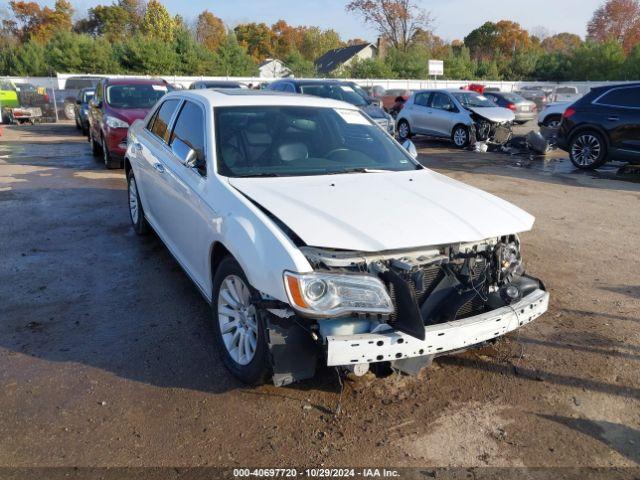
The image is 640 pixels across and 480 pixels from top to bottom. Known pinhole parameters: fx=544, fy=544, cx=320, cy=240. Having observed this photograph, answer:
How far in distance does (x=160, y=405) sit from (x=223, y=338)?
0.57 m

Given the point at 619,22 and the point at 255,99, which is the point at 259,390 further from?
the point at 619,22

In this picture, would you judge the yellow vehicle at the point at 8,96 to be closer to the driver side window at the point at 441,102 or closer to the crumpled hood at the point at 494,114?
the driver side window at the point at 441,102

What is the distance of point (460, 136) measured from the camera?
619 inches

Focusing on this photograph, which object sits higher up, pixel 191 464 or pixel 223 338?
pixel 223 338

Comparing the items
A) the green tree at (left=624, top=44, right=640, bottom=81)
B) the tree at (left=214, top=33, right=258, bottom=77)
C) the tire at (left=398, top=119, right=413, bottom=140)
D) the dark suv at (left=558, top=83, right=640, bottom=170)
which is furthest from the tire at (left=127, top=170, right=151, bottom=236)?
the green tree at (left=624, top=44, right=640, bottom=81)

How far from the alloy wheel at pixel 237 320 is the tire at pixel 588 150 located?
10.7 metres

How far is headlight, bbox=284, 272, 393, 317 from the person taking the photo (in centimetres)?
280

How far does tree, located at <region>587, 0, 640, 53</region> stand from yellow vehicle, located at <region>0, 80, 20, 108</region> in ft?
209

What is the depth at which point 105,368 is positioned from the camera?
3.62 m

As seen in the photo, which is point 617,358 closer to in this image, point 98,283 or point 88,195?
point 98,283

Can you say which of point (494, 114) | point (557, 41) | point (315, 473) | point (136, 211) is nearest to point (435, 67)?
point (494, 114)

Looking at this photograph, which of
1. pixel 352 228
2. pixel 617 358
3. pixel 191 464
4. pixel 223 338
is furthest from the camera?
pixel 617 358

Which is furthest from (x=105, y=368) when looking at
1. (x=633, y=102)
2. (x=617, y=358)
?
(x=633, y=102)

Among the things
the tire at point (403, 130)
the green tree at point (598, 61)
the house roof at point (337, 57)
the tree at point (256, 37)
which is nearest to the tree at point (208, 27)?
the tree at point (256, 37)
